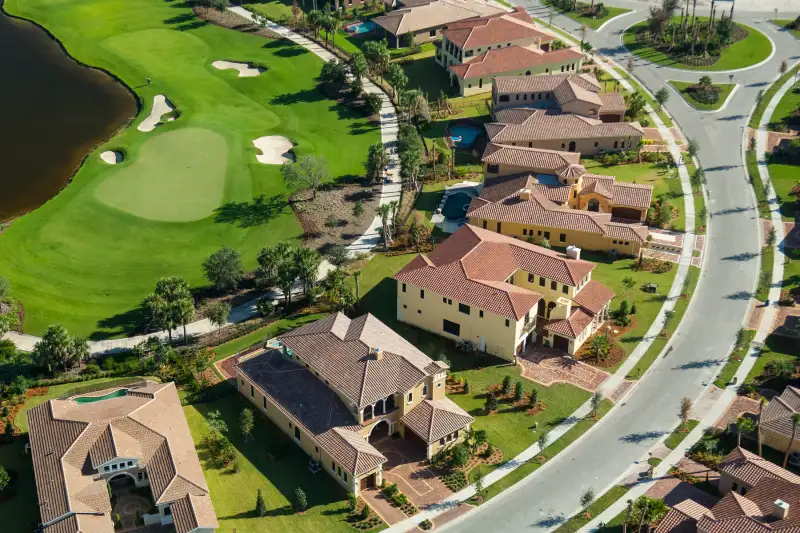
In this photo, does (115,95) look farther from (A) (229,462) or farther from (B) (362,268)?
(A) (229,462)

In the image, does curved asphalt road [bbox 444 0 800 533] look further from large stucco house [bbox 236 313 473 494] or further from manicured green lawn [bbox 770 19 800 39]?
manicured green lawn [bbox 770 19 800 39]

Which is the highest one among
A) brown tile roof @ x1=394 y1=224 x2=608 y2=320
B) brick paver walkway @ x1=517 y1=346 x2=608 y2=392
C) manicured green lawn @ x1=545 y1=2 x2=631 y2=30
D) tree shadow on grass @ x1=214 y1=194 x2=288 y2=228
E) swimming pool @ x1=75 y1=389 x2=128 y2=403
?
manicured green lawn @ x1=545 y1=2 x2=631 y2=30

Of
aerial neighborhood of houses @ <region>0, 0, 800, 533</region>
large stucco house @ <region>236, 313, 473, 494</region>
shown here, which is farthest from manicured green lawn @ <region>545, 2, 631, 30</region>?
large stucco house @ <region>236, 313, 473, 494</region>

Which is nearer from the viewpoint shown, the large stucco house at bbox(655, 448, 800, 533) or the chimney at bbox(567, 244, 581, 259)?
the large stucco house at bbox(655, 448, 800, 533)

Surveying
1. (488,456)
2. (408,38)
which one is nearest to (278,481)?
(488,456)

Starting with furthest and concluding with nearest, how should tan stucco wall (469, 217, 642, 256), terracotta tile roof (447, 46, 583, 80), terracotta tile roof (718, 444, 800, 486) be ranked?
terracotta tile roof (447, 46, 583, 80)
tan stucco wall (469, 217, 642, 256)
terracotta tile roof (718, 444, 800, 486)

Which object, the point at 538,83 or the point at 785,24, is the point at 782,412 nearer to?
the point at 538,83
